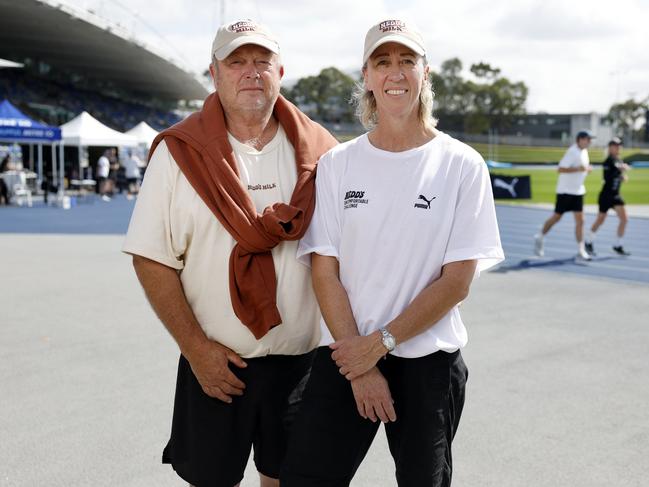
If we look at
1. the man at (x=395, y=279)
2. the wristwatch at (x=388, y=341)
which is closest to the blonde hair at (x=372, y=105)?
the man at (x=395, y=279)

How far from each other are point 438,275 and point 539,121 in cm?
11697

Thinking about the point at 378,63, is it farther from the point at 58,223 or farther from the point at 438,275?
the point at 58,223

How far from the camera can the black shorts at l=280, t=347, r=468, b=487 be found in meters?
2.37

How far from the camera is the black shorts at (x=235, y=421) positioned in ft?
8.71

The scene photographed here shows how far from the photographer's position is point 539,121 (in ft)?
372

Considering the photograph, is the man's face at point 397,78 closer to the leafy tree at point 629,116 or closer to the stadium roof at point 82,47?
the stadium roof at point 82,47

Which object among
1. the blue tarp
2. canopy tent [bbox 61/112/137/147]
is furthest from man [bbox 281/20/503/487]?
canopy tent [bbox 61/112/137/147]

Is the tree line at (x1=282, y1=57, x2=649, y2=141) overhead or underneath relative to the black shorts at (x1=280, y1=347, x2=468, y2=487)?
overhead

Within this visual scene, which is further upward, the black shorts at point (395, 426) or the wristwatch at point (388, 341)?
the wristwatch at point (388, 341)

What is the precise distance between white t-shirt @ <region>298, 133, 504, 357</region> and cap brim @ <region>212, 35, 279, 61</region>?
495 mm

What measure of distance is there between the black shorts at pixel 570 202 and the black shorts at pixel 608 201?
1.05m

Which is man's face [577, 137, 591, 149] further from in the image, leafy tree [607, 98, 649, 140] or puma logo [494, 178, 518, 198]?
leafy tree [607, 98, 649, 140]

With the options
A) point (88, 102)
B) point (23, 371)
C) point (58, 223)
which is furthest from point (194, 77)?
point (23, 371)

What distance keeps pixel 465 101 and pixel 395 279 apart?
108766 mm
